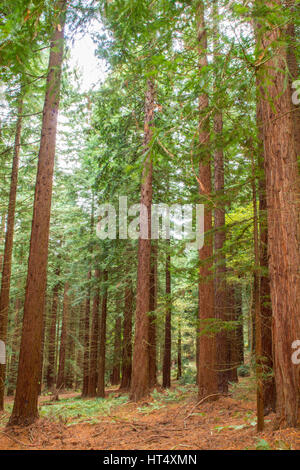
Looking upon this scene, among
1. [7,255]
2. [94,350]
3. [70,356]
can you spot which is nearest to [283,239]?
[7,255]

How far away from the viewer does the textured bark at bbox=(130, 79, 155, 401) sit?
10.3 m

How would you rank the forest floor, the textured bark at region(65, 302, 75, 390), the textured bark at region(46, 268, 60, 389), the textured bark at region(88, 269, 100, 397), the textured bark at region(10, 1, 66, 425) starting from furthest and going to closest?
the textured bark at region(65, 302, 75, 390) < the textured bark at region(46, 268, 60, 389) < the textured bark at region(88, 269, 100, 397) < the textured bark at region(10, 1, 66, 425) < the forest floor

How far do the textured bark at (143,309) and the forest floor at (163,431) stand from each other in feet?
4.98

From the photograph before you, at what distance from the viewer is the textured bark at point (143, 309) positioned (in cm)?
1028

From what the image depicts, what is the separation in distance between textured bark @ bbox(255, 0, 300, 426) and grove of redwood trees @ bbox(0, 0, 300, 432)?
2 cm

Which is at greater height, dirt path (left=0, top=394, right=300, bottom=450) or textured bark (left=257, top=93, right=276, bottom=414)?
textured bark (left=257, top=93, right=276, bottom=414)

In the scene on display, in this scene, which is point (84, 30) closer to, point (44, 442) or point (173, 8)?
point (173, 8)

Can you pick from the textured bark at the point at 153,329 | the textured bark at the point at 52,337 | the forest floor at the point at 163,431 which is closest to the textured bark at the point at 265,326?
the forest floor at the point at 163,431

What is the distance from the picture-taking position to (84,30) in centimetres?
755

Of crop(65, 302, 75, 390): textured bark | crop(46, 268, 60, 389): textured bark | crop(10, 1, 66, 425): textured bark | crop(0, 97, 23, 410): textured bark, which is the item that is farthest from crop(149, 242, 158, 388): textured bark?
crop(65, 302, 75, 390): textured bark

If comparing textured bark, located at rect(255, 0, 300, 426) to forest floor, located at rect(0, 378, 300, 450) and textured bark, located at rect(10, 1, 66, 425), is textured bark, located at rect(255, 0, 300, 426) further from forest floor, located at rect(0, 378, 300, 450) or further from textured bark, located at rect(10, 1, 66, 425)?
textured bark, located at rect(10, 1, 66, 425)

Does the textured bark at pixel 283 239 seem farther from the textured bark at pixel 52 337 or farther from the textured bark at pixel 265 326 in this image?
the textured bark at pixel 52 337
